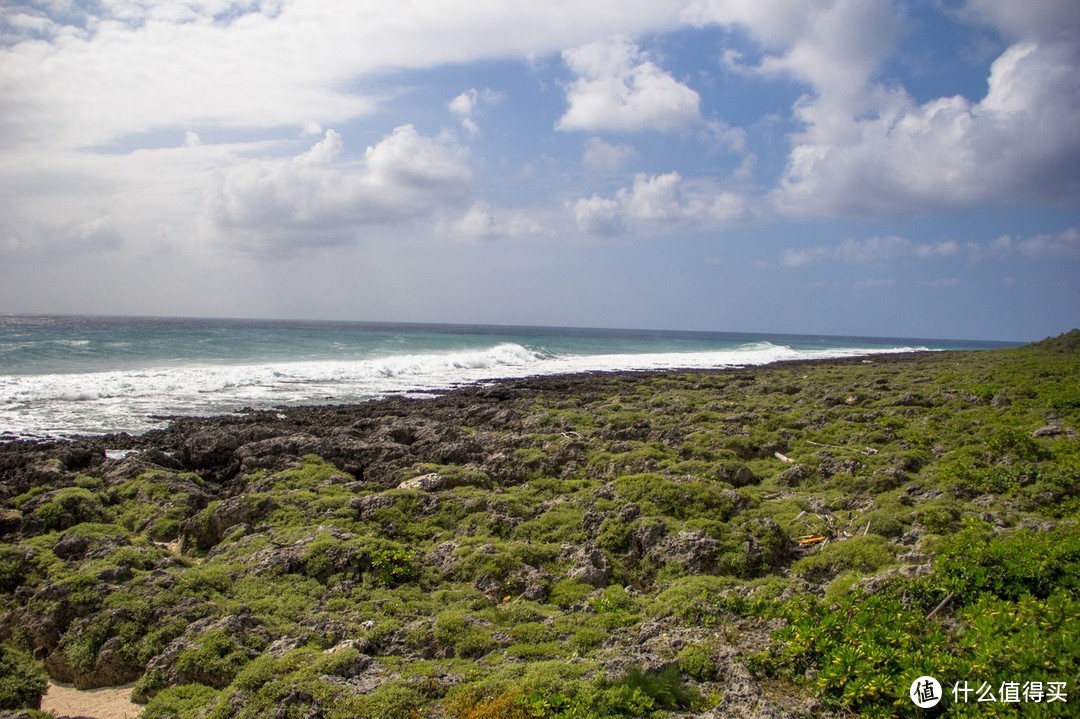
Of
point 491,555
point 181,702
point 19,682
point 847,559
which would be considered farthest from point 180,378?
point 847,559

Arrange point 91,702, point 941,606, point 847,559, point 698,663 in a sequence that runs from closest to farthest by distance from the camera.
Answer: point 698,663 < point 941,606 < point 91,702 < point 847,559

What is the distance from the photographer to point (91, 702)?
24.1ft

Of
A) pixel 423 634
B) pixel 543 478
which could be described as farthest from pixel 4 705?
pixel 543 478

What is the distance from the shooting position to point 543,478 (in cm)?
1498

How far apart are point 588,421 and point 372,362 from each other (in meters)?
39.4

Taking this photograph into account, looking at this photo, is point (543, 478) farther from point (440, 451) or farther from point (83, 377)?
point (83, 377)

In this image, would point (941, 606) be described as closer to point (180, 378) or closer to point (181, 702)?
point (181, 702)

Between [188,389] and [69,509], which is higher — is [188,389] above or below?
above

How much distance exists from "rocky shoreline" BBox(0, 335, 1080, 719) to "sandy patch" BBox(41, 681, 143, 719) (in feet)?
0.47

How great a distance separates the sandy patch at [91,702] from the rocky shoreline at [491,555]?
0.14 meters

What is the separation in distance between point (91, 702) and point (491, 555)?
17.5ft

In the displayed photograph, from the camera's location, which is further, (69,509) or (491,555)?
(69,509)

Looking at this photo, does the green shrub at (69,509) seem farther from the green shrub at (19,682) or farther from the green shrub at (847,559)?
the green shrub at (847,559)

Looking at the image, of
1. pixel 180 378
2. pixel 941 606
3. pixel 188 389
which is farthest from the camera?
pixel 180 378
